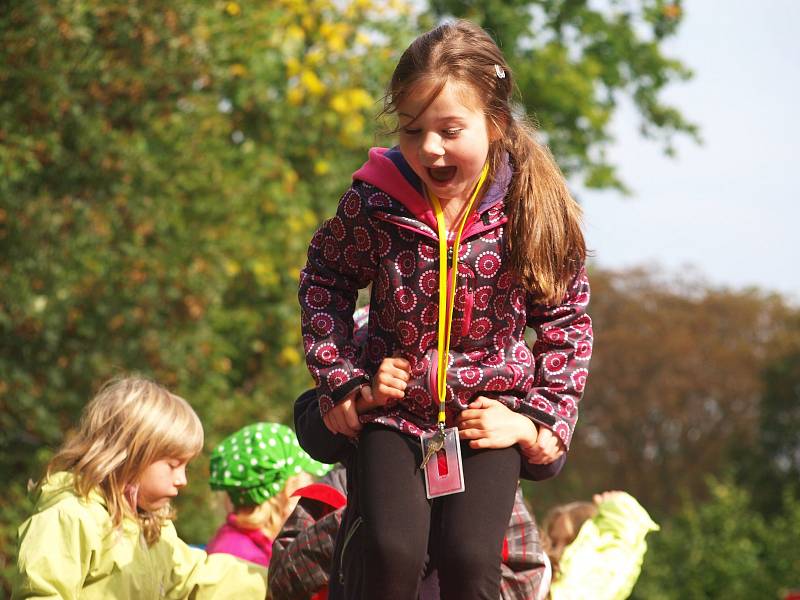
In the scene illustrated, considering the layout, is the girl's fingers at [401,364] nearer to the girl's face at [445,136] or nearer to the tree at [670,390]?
the girl's face at [445,136]

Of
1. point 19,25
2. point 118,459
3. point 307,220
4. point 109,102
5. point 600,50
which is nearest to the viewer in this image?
point 118,459

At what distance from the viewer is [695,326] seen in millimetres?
32094

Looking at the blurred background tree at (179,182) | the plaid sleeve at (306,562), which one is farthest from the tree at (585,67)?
the plaid sleeve at (306,562)

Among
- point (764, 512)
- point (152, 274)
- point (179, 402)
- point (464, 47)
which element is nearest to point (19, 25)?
point (152, 274)

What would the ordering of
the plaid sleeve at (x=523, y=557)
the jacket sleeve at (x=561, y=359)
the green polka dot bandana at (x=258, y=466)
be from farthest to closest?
the green polka dot bandana at (x=258, y=466) → the plaid sleeve at (x=523, y=557) → the jacket sleeve at (x=561, y=359)

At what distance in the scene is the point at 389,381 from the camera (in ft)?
9.71

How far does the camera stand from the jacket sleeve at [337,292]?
308 cm

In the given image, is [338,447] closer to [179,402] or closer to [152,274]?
[179,402]

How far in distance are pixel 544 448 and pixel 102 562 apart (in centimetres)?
140

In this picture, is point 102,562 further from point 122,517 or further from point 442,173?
point 442,173

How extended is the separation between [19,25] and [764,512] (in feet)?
66.6

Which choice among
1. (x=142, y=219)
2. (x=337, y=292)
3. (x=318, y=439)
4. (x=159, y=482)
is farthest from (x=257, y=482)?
(x=142, y=219)

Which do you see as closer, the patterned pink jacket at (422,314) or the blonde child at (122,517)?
the patterned pink jacket at (422,314)

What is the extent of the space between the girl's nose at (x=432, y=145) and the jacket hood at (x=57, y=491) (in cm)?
153
